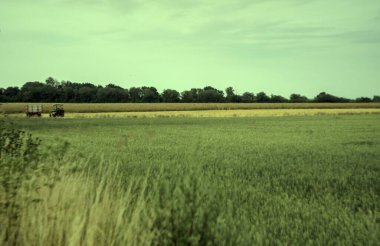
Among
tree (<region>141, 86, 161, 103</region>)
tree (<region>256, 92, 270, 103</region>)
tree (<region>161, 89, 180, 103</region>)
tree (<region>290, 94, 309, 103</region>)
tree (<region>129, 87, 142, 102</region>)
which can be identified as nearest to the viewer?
tree (<region>129, 87, 142, 102</region>)

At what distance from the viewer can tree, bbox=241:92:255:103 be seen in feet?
496

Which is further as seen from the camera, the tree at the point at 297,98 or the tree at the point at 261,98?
the tree at the point at 261,98

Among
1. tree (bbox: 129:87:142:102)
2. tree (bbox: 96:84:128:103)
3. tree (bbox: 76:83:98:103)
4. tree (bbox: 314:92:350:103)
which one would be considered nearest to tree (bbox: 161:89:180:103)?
tree (bbox: 129:87:142:102)

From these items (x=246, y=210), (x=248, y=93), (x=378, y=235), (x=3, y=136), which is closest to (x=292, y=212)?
(x=246, y=210)

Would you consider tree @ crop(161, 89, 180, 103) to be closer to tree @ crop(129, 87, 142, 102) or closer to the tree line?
the tree line

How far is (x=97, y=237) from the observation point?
208 inches

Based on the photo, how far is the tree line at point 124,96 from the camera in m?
122

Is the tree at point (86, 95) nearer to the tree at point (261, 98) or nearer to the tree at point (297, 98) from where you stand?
the tree at point (261, 98)

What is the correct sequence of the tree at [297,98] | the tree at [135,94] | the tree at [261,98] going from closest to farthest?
the tree at [135,94], the tree at [297,98], the tree at [261,98]

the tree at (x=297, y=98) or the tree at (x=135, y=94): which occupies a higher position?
the tree at (x=135, y=94)

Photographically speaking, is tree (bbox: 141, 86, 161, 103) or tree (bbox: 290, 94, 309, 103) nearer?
tree (bbox: 141, 86, 161, 103)

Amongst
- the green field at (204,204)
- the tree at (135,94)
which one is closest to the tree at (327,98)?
the tree at (135,94)

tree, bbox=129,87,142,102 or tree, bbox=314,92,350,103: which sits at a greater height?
tree, bbox=129,87,142,102

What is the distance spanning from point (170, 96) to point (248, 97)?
107 feet
